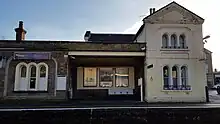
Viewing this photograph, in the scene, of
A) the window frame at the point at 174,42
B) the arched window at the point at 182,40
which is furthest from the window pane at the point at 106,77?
the arched window at the point at 182,40

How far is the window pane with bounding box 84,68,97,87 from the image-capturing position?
2170cm

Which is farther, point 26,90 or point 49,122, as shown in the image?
point 26,90

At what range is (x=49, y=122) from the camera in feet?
31.7

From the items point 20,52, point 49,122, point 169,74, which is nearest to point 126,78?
point 169,74

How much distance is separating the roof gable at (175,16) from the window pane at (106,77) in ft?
20.3

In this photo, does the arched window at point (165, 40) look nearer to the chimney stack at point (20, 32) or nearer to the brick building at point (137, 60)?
the brick building at point (137, 60)

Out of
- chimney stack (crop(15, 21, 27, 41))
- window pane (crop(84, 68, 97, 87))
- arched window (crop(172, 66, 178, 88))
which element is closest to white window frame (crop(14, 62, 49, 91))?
chimney stack (crop(15, 21, 27, 41))

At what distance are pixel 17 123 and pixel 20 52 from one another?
930 cm

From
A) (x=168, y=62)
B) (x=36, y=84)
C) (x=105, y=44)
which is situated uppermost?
(x=105, y=44)

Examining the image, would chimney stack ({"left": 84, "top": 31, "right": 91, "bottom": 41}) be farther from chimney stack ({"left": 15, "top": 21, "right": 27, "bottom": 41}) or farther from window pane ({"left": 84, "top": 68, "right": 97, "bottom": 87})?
chimney stack ({"left": 15, "top": 21, "right": 27, "bottom": 41})

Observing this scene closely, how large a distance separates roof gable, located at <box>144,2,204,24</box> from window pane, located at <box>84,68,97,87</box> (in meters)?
7.20

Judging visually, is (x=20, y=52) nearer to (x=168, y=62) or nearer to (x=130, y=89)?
(x=130, y=89)

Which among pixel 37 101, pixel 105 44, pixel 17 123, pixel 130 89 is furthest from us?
pixel 130 89

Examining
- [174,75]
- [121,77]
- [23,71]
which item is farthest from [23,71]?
[174,75]
